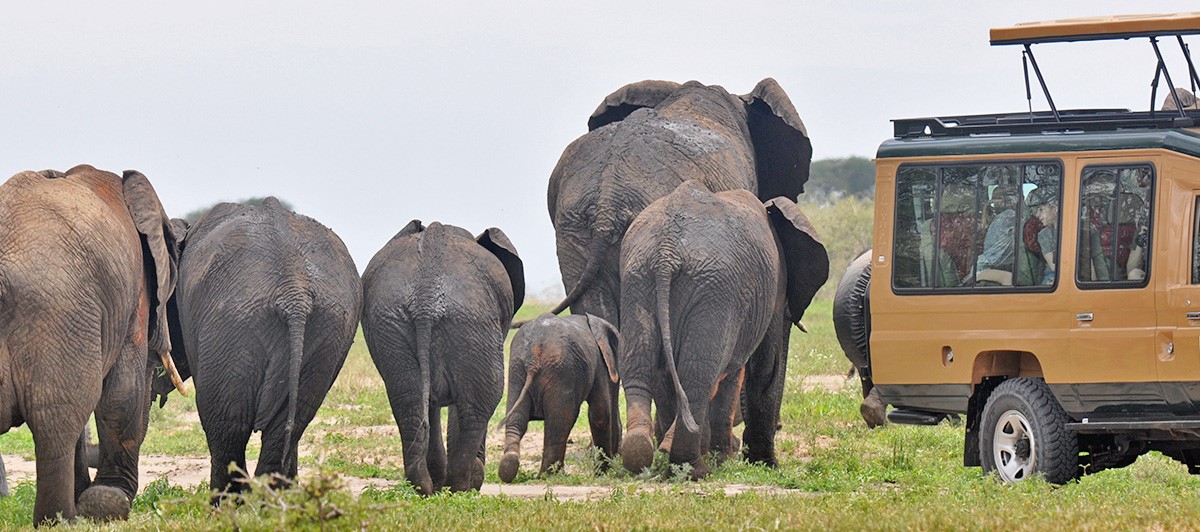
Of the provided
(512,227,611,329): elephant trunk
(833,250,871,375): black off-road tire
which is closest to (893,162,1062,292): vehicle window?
(833,250,871,375): black off-road tire

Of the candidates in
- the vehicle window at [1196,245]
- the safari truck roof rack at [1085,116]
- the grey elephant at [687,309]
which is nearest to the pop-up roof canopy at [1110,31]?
the safari truck roof rack at [1085,116]

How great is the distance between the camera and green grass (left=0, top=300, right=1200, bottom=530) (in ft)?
31.9

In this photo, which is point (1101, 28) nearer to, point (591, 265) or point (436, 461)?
point (591, 265)

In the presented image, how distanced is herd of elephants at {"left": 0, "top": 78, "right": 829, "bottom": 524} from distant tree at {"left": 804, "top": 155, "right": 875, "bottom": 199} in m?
55.1

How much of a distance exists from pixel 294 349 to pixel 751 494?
296 centimetres

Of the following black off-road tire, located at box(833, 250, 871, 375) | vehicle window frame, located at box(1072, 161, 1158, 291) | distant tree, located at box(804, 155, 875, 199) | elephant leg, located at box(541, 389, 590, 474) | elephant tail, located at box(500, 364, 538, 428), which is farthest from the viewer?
distant tree, located at box(804, 155, 875, 199)

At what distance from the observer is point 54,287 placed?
10.7 m

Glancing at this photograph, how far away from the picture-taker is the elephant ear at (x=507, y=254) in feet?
47.7

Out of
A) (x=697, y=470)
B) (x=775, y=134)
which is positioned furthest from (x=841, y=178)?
(x=697, y=470)

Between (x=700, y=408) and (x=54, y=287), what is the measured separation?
506 centimetres

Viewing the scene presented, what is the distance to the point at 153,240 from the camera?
12406 mm

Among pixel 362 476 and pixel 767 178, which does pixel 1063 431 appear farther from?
pixel 767 178

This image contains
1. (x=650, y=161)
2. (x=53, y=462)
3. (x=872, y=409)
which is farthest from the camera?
(x=872, y=409)

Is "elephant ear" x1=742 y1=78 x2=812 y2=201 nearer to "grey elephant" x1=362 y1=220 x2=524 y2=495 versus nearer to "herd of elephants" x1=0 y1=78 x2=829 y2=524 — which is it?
"herd of elephants" x1=0 y1=78 x2=829 y2=524
